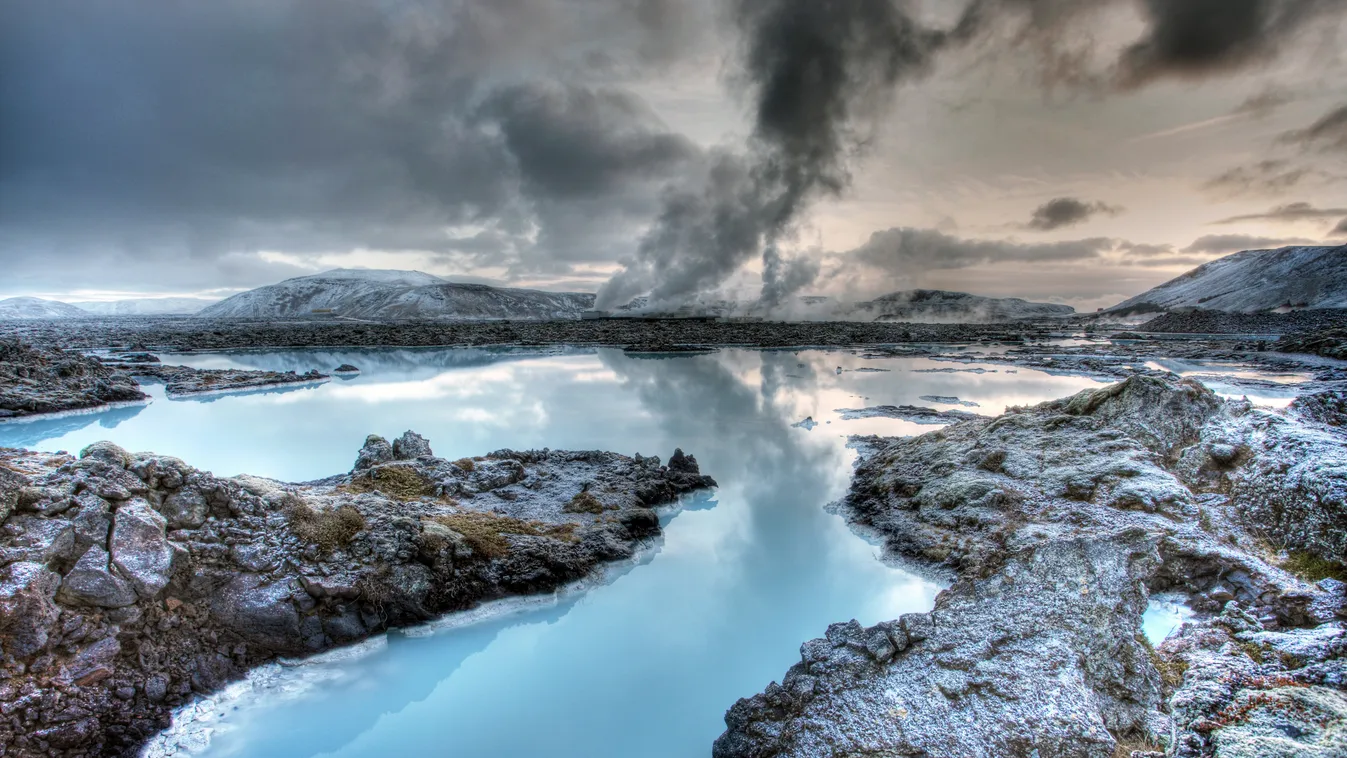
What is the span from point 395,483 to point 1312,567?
42.3 feet

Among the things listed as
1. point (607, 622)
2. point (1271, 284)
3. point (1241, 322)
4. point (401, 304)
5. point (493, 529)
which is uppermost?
point (401, 304)

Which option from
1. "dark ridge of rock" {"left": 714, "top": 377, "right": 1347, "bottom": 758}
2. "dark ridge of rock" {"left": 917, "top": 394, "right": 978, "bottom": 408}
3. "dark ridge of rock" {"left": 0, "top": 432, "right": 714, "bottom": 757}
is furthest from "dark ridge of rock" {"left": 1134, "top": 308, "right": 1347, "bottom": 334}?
"dark ridge of rock" {"left": 0, "top": 432, "right": 714, "bottom": 757}

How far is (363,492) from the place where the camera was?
9.34m

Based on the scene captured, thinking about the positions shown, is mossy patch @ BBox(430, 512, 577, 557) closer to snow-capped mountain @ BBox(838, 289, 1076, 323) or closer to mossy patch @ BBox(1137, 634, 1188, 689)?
mossy patch @ BBox(1137, 634, 1188, 689)

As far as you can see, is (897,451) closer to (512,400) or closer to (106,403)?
(512,400)

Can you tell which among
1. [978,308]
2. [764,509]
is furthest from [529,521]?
[978,308]

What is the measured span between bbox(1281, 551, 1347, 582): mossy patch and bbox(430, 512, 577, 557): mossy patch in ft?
30.1

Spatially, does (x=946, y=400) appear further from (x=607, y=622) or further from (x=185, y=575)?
(x=185, y=575)

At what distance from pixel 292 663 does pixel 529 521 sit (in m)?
3.75

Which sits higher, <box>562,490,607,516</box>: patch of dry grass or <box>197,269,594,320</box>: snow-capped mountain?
<box>197,269,594,320</box>: snow-capped mountain

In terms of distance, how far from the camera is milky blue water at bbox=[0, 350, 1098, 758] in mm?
5711

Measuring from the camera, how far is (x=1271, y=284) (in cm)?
10025

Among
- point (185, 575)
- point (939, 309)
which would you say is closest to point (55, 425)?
point (185, 575)

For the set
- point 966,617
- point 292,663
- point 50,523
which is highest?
point 50,523
